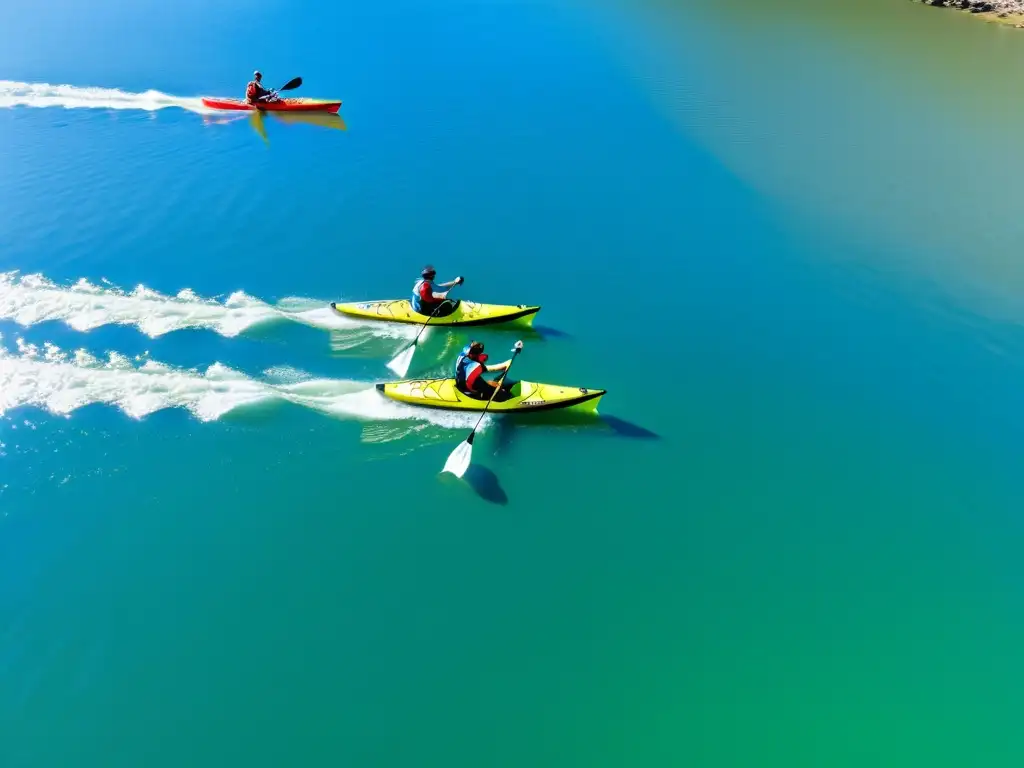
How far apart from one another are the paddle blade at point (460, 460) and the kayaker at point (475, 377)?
4.56 ft

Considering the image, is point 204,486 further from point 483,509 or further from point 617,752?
point 617,752

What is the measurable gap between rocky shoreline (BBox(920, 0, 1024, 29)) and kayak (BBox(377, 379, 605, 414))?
122ft

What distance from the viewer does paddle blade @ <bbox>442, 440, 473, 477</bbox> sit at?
14.1m

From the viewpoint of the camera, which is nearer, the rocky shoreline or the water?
the water

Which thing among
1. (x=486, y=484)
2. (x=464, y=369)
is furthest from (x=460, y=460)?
(x=464, y=369)

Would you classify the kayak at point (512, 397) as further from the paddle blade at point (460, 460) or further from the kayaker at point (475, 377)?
the paddle blade at point (460, 460)

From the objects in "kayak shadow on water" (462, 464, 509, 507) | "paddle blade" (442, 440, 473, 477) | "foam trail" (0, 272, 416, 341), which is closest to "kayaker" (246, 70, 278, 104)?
"foam trail" (0, 272, 416, 341)

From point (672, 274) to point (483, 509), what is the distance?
9680 millimetres

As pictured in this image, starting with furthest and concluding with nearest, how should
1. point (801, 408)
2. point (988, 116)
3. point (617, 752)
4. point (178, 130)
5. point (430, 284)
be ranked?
point (988, 116) → point (178, 130) → point (430, 284) → point (801, 408) → point (617, 752)

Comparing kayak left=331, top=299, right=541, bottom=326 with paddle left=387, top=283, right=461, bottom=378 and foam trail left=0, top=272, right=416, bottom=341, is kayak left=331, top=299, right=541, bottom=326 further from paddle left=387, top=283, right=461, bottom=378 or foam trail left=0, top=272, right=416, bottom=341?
paddle left=387, top=283, right=461, bottom=378

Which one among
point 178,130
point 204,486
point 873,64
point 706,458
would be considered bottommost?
point 204,486

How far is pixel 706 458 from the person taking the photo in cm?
1482

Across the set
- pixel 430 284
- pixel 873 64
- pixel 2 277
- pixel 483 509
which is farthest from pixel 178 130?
pixel 873 64

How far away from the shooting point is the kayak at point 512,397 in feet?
49.8
